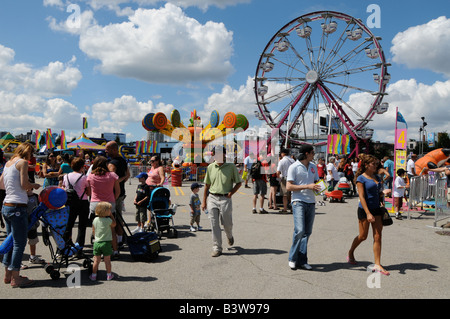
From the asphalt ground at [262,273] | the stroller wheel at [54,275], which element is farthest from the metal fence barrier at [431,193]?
the stroller wheel at [54,275]

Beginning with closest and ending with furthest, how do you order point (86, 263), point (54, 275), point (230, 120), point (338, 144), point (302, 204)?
point (54, 275) → point (86, 263) → point (302, 204) → point (338, 144) → point (230, 120)

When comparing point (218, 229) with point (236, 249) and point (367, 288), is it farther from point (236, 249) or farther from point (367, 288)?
point (367, 288)

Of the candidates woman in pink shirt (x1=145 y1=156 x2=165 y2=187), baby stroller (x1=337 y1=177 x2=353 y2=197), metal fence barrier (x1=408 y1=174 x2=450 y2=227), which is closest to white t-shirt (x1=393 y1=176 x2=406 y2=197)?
metal fence barrier (x1=408 y1=174 x2=450 y2=227)

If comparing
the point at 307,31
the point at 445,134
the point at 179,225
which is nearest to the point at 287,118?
the point at 307,31

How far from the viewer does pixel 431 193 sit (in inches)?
395

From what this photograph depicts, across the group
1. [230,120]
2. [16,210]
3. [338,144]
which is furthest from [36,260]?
[338,144]

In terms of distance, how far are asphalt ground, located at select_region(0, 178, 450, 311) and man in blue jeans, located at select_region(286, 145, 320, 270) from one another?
0.71 ft

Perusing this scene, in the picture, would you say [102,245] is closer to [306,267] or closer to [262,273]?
[262,273]

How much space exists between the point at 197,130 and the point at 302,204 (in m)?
18.4

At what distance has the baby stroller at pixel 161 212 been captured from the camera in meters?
6.55

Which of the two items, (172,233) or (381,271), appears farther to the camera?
(172,233)

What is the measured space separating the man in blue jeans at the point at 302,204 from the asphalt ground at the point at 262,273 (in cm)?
22

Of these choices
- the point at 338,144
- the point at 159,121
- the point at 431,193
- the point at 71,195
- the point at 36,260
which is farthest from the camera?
the point at 159,121

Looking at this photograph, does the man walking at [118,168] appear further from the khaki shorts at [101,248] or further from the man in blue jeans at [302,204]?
the man in blue jeans at [302,204]
